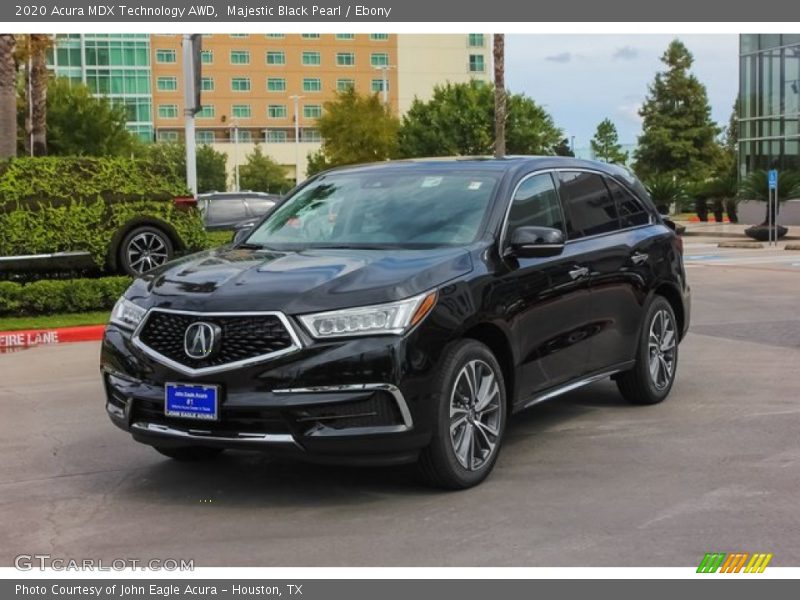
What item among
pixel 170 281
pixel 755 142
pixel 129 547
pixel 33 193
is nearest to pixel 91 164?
pixel 33 193

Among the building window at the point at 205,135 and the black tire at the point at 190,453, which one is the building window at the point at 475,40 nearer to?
the building window at the point at 205,135

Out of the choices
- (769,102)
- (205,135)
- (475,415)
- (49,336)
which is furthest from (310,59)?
(475,415)

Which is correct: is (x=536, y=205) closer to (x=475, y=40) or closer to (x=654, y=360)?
(x=654, y=360)

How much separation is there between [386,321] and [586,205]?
2543mm

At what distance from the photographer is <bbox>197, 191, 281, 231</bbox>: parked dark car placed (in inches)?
813

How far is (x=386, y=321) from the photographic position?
502 cm

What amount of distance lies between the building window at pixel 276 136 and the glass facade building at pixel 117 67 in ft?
56.9

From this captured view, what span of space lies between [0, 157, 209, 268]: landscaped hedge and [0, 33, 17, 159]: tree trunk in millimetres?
1368

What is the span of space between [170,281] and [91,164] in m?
9.74

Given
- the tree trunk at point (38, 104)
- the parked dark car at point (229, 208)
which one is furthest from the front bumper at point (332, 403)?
the tree trunk at point (38, 104)

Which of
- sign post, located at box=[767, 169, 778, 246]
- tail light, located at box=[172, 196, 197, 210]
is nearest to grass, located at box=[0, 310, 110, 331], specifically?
tail light, located at box=[172, 196, 197, 210]

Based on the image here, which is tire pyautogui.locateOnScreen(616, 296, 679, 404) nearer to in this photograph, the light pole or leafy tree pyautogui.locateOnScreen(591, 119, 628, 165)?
leafy tree pyautogui.locateOnScreen(591, 119, 628, 165)

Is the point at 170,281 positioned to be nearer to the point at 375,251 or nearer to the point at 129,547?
the point at 375,251

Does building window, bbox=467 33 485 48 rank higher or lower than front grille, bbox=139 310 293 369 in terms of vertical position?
higher
